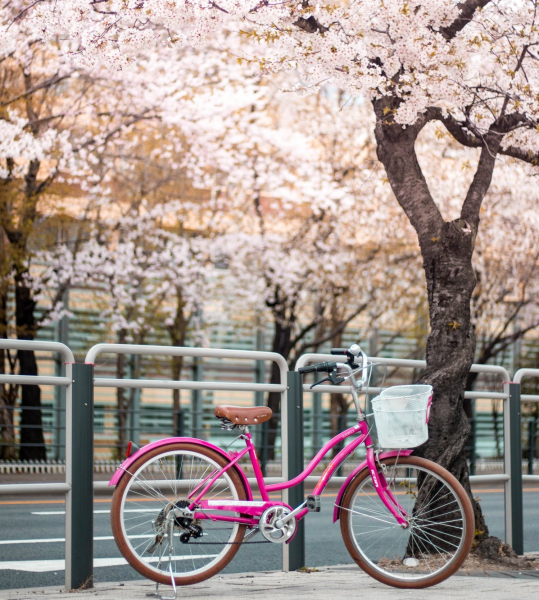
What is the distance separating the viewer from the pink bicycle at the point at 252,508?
15.6 feet

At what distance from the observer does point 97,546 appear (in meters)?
8.08

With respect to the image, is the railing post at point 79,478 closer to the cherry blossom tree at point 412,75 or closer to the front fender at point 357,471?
the front fender at point 357,471

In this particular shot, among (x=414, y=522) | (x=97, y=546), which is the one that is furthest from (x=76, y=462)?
(x=97, y=546)

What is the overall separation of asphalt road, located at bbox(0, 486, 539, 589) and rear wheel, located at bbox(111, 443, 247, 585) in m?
1.62

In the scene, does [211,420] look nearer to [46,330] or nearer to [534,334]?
[46,330]

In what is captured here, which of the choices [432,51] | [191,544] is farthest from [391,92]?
[191,544]

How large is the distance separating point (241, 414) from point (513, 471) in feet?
10.5

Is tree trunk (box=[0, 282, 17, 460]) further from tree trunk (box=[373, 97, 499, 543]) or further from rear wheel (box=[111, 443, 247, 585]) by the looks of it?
rear wheel (box=[111, 443, 247, 585])

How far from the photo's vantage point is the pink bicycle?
4.76m

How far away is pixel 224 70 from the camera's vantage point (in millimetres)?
18781

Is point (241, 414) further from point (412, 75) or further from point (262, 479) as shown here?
point (412, 75)

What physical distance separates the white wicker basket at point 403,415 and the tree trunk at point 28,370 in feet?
41.4

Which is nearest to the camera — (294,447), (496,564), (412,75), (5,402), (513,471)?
(294,447)

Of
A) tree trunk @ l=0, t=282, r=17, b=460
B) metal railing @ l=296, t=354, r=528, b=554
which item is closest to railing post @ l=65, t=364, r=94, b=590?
metal railing @ l=296, t=354, r=528, b=554
